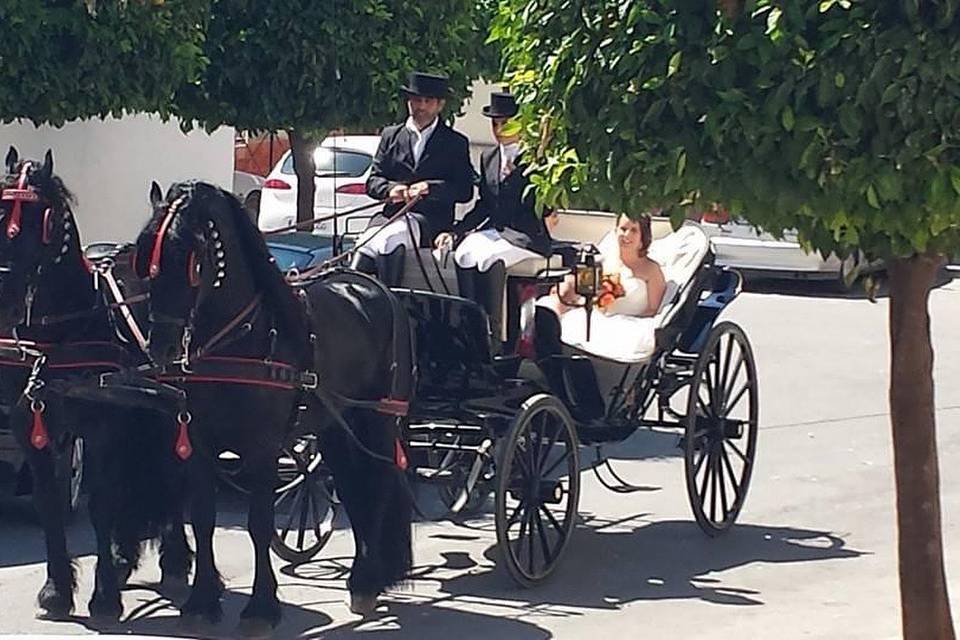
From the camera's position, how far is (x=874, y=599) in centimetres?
895

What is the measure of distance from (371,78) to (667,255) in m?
4.47

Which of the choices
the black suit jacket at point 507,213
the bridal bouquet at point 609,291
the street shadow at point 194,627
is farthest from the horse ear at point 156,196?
the bridal bouquet at point 609,291

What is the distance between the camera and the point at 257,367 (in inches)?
304

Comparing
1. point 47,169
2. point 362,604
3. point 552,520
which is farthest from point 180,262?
point 552,520

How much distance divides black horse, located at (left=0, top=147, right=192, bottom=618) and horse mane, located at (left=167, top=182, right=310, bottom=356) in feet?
2.56

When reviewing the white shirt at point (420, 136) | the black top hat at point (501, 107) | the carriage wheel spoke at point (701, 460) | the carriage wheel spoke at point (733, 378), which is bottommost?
the carriage wheel spoke at point (701, 460)

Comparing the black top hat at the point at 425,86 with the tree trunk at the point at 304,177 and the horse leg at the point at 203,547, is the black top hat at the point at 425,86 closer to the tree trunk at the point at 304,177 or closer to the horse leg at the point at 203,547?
the horse leg at the point at 203,547

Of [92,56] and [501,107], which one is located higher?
[92,56]

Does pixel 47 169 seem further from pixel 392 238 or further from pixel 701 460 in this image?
pixel 701 460

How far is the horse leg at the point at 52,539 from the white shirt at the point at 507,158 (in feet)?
9.28

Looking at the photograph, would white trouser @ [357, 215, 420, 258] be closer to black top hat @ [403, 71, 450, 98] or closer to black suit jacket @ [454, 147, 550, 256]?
black suit jacket @ [454, 147, 550, 256]

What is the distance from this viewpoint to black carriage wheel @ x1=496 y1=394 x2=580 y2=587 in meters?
8.64

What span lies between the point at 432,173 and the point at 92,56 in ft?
12.9

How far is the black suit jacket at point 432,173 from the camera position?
31.2 feet
